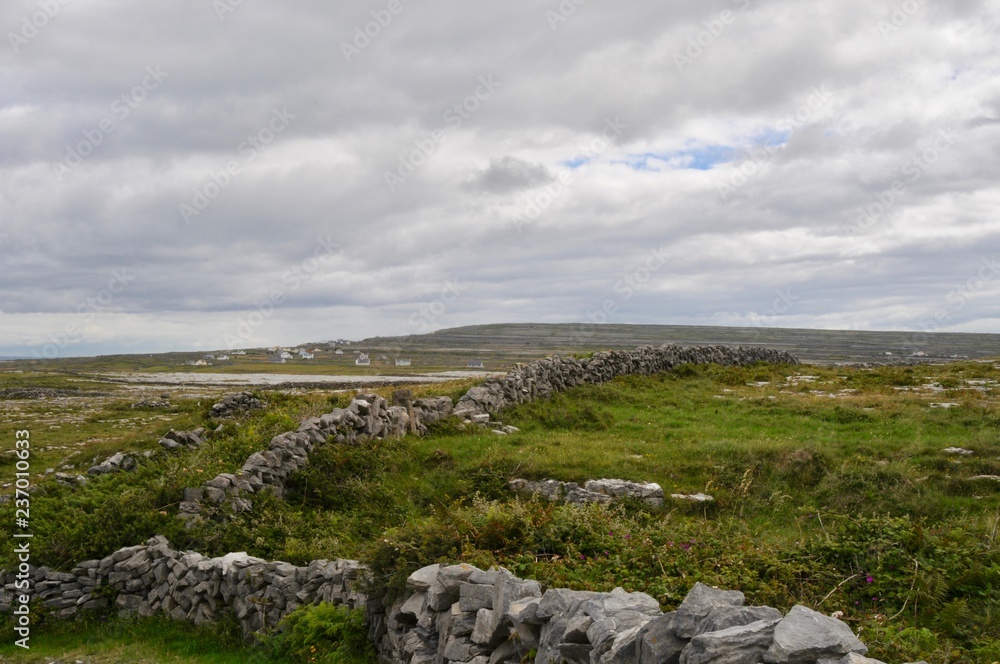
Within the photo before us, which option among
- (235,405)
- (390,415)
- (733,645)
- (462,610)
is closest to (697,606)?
(733,645)

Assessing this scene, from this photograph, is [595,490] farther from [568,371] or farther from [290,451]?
[568,371]

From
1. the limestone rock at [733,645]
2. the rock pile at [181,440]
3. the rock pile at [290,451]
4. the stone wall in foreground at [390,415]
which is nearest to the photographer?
the limestone rock at [733,645]

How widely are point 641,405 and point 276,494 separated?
13.2 meters

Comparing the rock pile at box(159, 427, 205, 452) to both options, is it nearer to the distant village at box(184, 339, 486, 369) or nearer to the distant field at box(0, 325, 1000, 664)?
the distant field at box(0, 325, 1000, 664)

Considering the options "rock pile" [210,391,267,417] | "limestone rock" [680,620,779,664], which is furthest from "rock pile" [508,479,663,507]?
"rock pile" [210,391,267,417]

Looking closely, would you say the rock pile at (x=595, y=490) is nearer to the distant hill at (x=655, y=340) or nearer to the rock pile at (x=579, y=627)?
the rock pile at (x=579, y=627)

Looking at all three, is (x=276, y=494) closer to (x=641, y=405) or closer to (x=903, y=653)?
(x=903, y=653)

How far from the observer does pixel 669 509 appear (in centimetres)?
1241

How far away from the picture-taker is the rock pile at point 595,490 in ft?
41.1

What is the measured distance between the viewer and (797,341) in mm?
139250

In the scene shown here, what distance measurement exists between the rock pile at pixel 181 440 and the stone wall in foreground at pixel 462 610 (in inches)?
215

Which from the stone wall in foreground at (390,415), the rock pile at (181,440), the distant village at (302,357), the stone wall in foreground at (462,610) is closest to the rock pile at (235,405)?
the rock pile at (181,440)

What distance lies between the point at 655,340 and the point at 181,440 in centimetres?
12557

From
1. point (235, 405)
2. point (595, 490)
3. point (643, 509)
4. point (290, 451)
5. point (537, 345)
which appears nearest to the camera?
point (643, 509)
